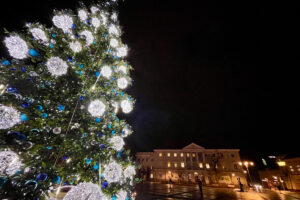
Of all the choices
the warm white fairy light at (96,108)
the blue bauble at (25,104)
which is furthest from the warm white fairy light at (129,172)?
the blue bauble at (25,104)

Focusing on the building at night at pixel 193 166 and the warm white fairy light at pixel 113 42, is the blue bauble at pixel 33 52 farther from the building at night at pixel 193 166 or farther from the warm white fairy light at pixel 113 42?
the building at night at pixel 193 166

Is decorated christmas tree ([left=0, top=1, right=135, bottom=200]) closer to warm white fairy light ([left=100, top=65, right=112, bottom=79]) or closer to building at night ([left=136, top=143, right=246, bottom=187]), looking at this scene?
warm white fairy light ([left=100, top=65, right=112, bottom=79])

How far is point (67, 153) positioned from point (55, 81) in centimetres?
137

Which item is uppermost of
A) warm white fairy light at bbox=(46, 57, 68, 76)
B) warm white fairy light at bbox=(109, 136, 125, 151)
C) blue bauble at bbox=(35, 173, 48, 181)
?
warm white fairy light at bbox=(46, 57, 68, 76)

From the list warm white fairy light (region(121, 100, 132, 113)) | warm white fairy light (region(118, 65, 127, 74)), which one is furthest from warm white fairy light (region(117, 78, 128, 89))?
warm white fairy light (region(121, 100, 132, 113))

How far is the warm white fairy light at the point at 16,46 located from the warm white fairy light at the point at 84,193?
249cm

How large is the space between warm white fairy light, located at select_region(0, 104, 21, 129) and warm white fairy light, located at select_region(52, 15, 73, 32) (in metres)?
2.06

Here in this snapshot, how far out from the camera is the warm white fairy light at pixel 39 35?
2.35 m

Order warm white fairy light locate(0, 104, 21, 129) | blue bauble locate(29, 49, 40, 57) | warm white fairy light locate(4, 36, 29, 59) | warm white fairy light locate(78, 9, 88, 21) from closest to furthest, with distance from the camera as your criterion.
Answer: warm white fairy light locate(0, 104, 21, 129) < warm white fairy light locate(4, 36, 29, 59) < blue bauble locate(29, 49, 40, 57) < warm white fairy light locate(78, 9, 88, 21)

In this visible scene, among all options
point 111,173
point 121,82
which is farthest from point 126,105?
point 111,173

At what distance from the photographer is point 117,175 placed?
7.12ft

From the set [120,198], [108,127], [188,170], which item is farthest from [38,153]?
[188,170]

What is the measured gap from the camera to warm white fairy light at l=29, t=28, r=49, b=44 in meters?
2.35

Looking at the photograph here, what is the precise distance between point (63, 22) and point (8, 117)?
7.49 feet
